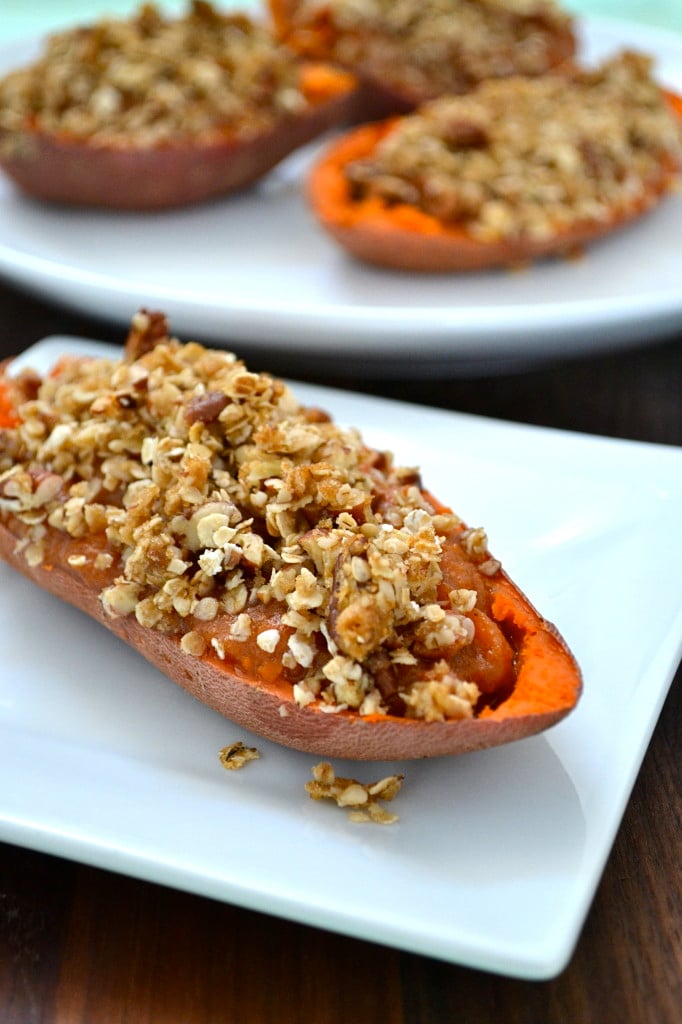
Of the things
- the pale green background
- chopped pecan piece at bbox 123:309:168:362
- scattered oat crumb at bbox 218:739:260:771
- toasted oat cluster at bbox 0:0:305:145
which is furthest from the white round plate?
the pale green background

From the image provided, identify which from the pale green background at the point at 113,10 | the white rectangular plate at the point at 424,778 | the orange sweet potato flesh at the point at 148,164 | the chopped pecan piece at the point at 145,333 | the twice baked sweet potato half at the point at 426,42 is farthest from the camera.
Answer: the pale green background at the point at 113,10

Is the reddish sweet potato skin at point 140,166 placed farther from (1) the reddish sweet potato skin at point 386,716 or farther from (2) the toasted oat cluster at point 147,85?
(1) the reddish sweet potato skin at point 386,716

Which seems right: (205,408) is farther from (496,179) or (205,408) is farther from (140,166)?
(140,166)

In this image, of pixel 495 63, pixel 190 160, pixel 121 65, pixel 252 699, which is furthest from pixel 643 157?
pixel 252 699

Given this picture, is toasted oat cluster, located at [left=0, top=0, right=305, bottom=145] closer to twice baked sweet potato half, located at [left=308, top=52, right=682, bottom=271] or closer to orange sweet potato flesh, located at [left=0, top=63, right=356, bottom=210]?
orange sweet potato flesh, located at [left=0, top=63, right=356, bottom=210]

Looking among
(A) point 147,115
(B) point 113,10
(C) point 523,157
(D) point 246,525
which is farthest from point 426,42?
(B) point 113,10

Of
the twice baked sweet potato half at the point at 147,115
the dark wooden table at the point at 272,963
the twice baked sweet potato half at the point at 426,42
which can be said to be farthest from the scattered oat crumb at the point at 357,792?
the twice baked sweet potato half at the point at 426,42
